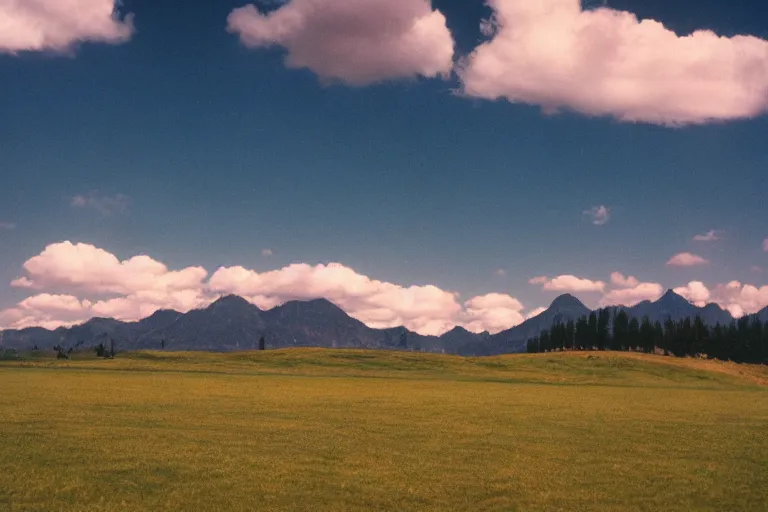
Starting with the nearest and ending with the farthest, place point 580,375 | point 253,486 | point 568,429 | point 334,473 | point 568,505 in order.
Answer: point 568,505 → point 253,486 → point 334,473 → point 568,429 → point 580,375

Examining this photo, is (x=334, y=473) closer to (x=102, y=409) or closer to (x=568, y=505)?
(x=568, y=505)

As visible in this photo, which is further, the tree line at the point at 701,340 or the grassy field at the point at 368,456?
the tree line at the point at 701,340

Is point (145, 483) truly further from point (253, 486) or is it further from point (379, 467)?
point (379, 467)

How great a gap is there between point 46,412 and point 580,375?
9714cm

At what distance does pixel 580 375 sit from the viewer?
11262cm

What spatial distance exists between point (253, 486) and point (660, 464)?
13185mm

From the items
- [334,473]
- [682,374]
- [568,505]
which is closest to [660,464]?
[568,505]

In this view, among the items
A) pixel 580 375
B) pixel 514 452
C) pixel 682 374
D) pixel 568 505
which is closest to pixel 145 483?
pixel 568 505

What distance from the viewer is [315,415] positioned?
109 ft

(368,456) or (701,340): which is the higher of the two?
(701,340)

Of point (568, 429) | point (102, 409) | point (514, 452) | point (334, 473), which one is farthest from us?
point (102, 409)

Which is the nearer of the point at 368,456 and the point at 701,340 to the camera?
the point at 368,456

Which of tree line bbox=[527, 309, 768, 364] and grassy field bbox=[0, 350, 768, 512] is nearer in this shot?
grassy field bbox=[0, 350, 768, 512]

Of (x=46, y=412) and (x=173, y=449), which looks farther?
(x=46, y=412)
